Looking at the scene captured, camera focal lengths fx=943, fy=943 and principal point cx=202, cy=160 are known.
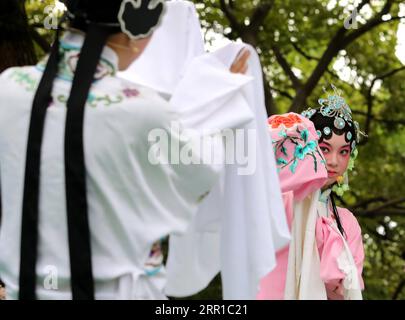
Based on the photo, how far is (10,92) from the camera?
9.30ft

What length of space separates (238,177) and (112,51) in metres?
0.59

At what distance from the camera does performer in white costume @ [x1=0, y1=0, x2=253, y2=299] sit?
2725 millimetres

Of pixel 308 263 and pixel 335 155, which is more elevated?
pixel 335 155

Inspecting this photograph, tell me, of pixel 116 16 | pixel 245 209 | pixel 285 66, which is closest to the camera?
pixel 116 16

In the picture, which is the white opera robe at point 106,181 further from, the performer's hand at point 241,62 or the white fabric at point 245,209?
the performer's hand at point 241,62

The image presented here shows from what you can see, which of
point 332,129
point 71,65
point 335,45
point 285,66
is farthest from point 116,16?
point 285,66

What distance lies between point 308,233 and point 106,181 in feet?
6.09

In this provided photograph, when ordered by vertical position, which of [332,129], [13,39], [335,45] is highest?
[332,129]

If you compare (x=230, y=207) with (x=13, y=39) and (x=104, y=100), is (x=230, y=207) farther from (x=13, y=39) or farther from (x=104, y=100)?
(x=13, y=39)

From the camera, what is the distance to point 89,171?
2.73 metres

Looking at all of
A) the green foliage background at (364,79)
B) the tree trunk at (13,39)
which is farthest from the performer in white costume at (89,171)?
the green foliage background at (364,79)

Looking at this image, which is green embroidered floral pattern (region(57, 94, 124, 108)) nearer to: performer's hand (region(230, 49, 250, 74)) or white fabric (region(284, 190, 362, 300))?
performer's hand (region(230, 49, 250, 74))

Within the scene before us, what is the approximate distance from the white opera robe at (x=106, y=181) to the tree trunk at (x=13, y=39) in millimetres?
3768
